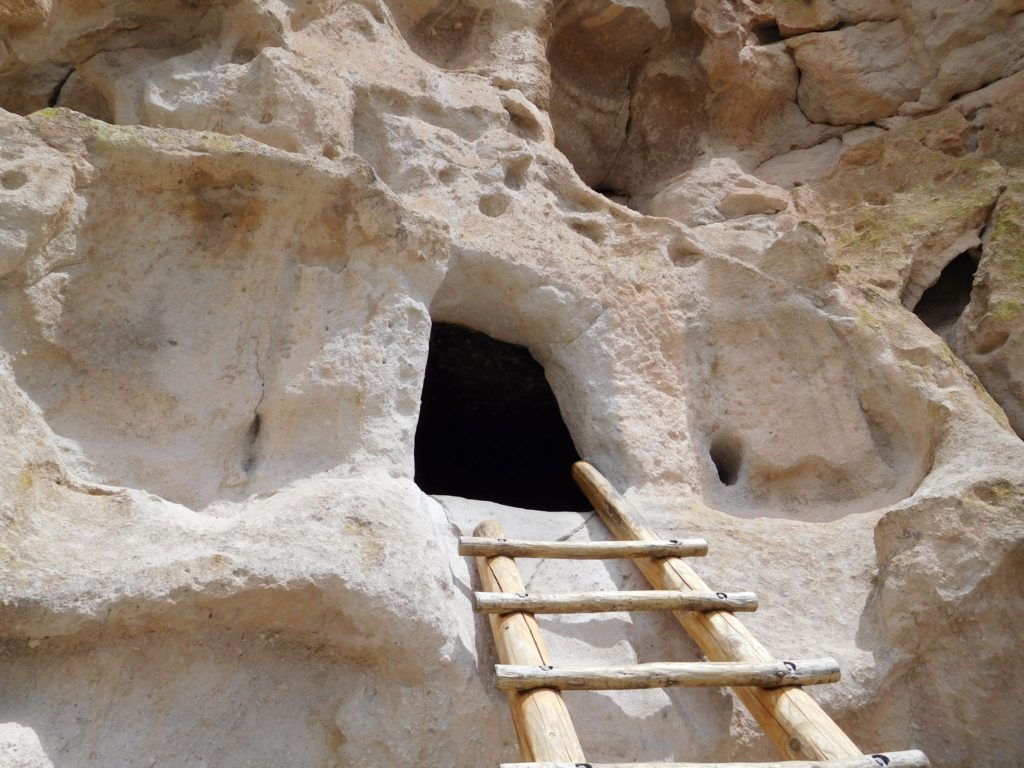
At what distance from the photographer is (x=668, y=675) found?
88.3 inches

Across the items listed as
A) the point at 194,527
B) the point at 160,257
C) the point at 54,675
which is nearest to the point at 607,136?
the point at 160,257

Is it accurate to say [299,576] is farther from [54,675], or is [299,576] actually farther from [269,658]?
[54,675]

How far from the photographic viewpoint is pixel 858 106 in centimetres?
563

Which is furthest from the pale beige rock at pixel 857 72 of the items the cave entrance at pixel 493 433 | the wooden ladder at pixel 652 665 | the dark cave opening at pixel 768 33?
the wooden ladder at pixel 652 665

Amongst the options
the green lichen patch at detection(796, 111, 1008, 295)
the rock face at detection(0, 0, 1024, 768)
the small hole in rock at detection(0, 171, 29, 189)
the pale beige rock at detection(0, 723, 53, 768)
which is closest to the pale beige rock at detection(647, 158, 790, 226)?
the rock face at detection(0, 0, 1024, 768)

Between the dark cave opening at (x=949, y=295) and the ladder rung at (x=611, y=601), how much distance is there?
8.26ft

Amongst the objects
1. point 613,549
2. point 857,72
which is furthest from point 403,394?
point 857,72

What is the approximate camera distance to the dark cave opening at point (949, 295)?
455 cm

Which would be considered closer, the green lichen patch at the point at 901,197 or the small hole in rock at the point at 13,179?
the small hole in rock at the point at 13,179

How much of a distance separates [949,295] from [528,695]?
351 centimetres

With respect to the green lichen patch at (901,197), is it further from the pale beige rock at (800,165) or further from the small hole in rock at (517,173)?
the small hole in rock at (517,173)

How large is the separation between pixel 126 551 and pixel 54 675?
0.98 ft

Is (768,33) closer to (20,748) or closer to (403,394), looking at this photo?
(403,394)

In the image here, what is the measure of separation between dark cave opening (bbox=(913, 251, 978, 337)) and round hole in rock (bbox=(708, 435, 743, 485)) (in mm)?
1499
